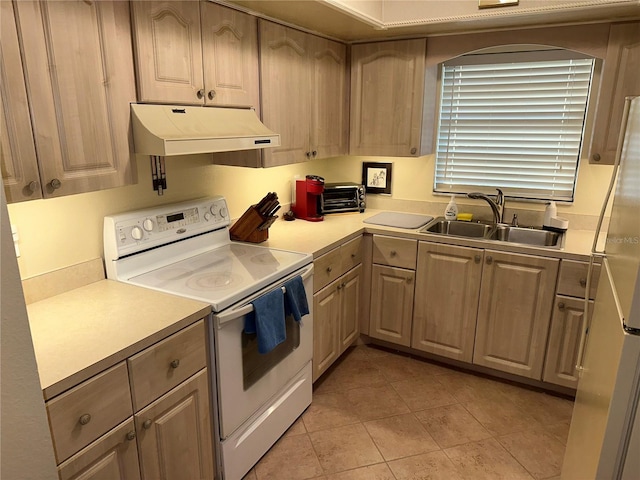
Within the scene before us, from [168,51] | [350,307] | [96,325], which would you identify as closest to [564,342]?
[350,307]

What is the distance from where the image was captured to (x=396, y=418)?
96.3 inches

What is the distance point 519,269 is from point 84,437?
2.25 metres

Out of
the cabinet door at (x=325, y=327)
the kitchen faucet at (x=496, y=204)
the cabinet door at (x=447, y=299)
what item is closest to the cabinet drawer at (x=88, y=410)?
the cabinet door at (x=325, y=327)

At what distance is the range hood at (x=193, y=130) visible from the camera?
5.32ft

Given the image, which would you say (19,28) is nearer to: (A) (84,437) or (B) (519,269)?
(A) (84,437)

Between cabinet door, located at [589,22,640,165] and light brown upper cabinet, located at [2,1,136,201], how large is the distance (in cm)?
236

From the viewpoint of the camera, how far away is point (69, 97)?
4.64 ft

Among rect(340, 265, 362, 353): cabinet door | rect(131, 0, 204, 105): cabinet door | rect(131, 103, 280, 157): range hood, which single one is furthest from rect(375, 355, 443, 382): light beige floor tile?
rect(131, 0, 204, 105): cabinet door

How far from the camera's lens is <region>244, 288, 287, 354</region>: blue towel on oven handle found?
182 centimetres

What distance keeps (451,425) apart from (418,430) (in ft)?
0.63

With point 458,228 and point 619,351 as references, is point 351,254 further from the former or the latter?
point 619,351

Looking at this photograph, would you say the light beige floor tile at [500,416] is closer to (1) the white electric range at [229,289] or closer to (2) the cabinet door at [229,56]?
(1) the white electric range at [229,289]

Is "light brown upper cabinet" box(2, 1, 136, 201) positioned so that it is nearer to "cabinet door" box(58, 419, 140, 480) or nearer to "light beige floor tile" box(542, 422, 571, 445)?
"cabinet door" box(58, 419, 140, 480)

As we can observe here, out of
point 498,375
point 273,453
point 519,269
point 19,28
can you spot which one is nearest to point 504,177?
point 519,269
